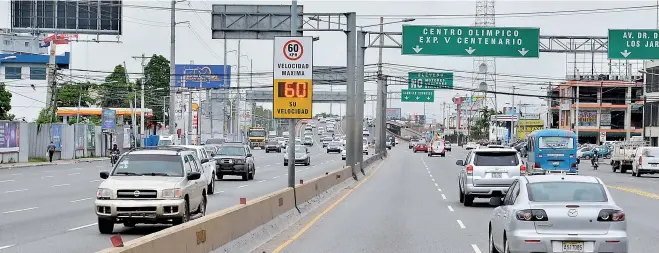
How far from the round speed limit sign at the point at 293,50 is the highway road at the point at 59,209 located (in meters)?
4.70

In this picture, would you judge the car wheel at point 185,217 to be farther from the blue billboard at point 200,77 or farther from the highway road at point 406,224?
the blue billboard at point 200,77

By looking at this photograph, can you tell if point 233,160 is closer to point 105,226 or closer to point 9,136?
point 9,136

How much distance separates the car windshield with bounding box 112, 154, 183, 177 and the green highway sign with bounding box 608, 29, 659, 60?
33.3 metres

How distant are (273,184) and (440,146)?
63.5 m

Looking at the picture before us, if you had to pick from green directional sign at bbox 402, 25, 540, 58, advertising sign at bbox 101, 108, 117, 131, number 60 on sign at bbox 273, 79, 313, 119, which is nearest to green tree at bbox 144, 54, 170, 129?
advertising sign at bbox 101, 108, 117, 131

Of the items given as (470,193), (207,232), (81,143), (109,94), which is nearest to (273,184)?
(470,193)

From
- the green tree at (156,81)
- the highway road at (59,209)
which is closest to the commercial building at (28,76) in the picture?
the green tree at (156,81)

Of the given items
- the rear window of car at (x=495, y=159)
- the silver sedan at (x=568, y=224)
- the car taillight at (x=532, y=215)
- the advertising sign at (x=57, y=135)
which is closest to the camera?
the silver sedan at (x=568, y=224)

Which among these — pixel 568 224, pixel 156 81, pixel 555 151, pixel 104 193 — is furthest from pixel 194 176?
pixel 156 81

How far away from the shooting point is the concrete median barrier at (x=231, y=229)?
10367mm

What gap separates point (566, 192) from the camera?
13695 mm

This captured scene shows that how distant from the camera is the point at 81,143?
78750 millimetres

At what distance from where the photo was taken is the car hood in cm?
1900

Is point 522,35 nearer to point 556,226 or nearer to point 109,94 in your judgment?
point 556,226
